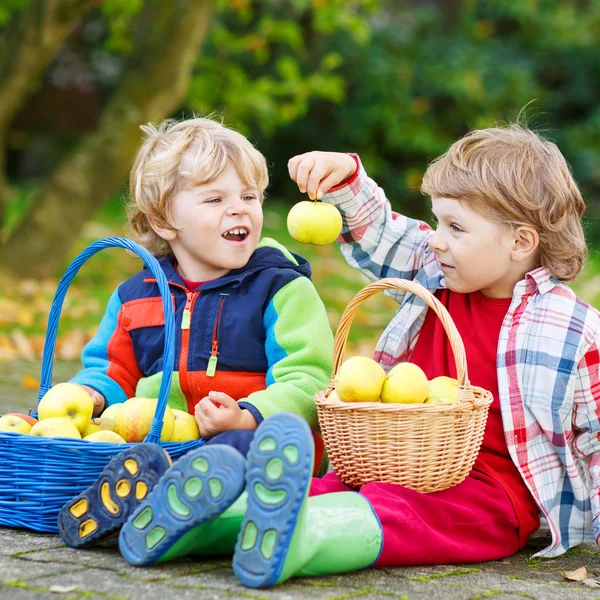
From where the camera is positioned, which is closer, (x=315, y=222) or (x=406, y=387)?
(x=406, y=387)

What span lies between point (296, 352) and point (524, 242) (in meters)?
0.78

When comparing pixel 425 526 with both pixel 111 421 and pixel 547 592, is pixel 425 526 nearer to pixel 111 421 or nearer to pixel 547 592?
pixel 547 592

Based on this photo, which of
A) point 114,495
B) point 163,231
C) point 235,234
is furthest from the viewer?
point 163,231

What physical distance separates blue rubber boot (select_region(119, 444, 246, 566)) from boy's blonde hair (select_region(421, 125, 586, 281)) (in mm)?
1198

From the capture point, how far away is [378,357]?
10.2 ft

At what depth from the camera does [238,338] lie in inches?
120

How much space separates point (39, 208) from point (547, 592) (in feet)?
19.9

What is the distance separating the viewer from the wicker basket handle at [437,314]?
255 centimetres

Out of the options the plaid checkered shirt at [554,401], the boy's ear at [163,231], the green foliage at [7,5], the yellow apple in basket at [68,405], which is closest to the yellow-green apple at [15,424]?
the yellow apple in basket at [68,405]

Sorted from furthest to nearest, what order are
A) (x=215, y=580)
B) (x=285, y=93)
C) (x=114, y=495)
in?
1. (x=285, y=93)
2. (x=114, y=495)
3. (x=215, y=580)

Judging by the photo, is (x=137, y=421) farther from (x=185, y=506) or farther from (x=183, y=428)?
(x=185, y=506)

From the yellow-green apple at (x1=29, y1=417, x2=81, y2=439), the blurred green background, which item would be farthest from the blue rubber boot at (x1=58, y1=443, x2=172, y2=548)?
the blurred green background

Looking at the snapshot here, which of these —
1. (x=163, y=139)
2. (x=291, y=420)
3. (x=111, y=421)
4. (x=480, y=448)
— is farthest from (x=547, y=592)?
(x=163, y=139)

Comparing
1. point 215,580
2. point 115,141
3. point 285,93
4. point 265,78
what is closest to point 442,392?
point 215,580
